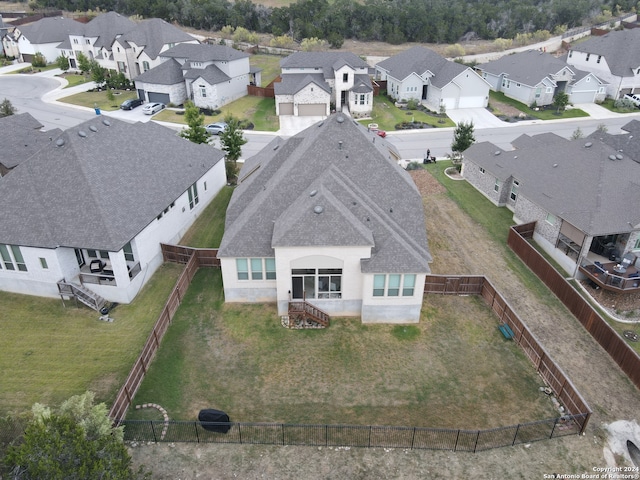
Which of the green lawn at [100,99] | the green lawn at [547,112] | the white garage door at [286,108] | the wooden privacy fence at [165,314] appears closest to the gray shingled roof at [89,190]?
the wooden privacy fence at [165,314]

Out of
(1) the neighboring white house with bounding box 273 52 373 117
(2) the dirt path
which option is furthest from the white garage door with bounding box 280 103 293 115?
(2) the dirt path

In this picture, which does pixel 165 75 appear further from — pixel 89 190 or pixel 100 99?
pixel 89 190

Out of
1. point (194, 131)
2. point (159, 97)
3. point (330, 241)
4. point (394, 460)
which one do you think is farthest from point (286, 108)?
point (394, 460)

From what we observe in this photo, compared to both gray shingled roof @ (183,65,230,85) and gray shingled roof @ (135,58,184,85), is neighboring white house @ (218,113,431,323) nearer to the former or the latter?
gray shingled roof @ (183,65,230,85)

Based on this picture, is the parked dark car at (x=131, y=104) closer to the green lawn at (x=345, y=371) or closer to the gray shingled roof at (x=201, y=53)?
the gray shingled roof at (x=201, y=53)

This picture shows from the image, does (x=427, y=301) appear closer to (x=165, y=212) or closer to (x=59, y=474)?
(x=165, y=212)

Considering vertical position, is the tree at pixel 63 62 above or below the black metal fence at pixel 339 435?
above

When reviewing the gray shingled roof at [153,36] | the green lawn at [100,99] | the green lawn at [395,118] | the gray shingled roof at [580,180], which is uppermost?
the gray shingled roof at [153,36]

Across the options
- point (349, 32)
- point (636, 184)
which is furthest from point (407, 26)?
point (636, 184)
